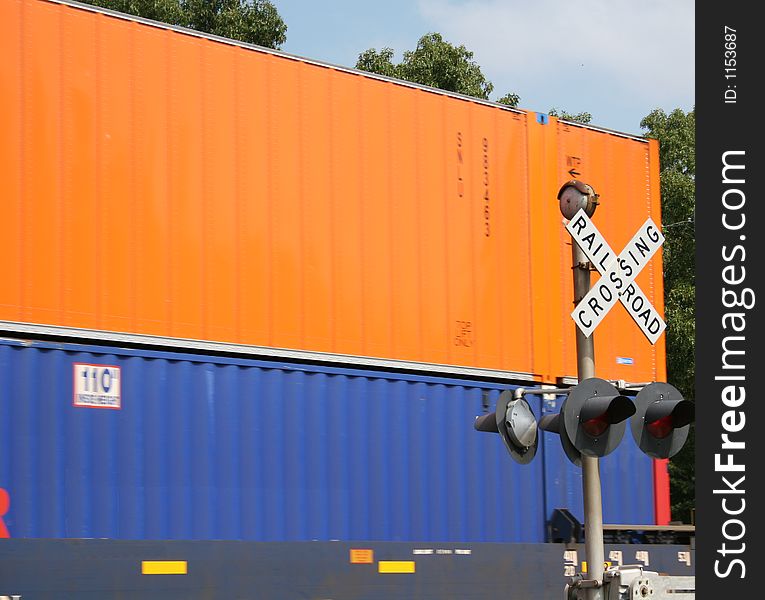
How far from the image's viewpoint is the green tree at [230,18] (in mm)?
32594

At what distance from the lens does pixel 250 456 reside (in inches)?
430

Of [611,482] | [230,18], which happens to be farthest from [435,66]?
[611,482]

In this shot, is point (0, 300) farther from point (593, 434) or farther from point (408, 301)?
point (593, 434)

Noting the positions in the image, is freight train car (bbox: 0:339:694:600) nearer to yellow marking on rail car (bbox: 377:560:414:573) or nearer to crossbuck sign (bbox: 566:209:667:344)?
yellow marking on rail car (bbox: 377:560:414:573)

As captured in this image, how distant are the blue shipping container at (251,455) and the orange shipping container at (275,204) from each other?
37 centimetres

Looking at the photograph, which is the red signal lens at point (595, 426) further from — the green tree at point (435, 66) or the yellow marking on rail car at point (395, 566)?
the green tree at point (435, 66)

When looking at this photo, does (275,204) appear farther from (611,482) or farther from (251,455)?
(611,482)

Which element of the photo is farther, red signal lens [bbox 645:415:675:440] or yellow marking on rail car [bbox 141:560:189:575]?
yellow marking on rail car [bbox 141:560:189:575]

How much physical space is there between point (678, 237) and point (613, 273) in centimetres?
2605

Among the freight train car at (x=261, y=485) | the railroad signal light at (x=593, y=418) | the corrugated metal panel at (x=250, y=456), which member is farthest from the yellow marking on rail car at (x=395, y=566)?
the railroad signal light at (x=593, y=418)

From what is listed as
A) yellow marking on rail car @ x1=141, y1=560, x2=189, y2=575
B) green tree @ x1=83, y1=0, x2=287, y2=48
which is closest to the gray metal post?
yellow marking on rail car @ x1=141, y1=560, x2=189, y2=575

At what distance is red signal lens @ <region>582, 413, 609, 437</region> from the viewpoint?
7.82m

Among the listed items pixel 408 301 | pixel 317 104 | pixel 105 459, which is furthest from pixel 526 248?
pixel 105 459

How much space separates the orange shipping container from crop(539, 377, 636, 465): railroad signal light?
4206 mm
